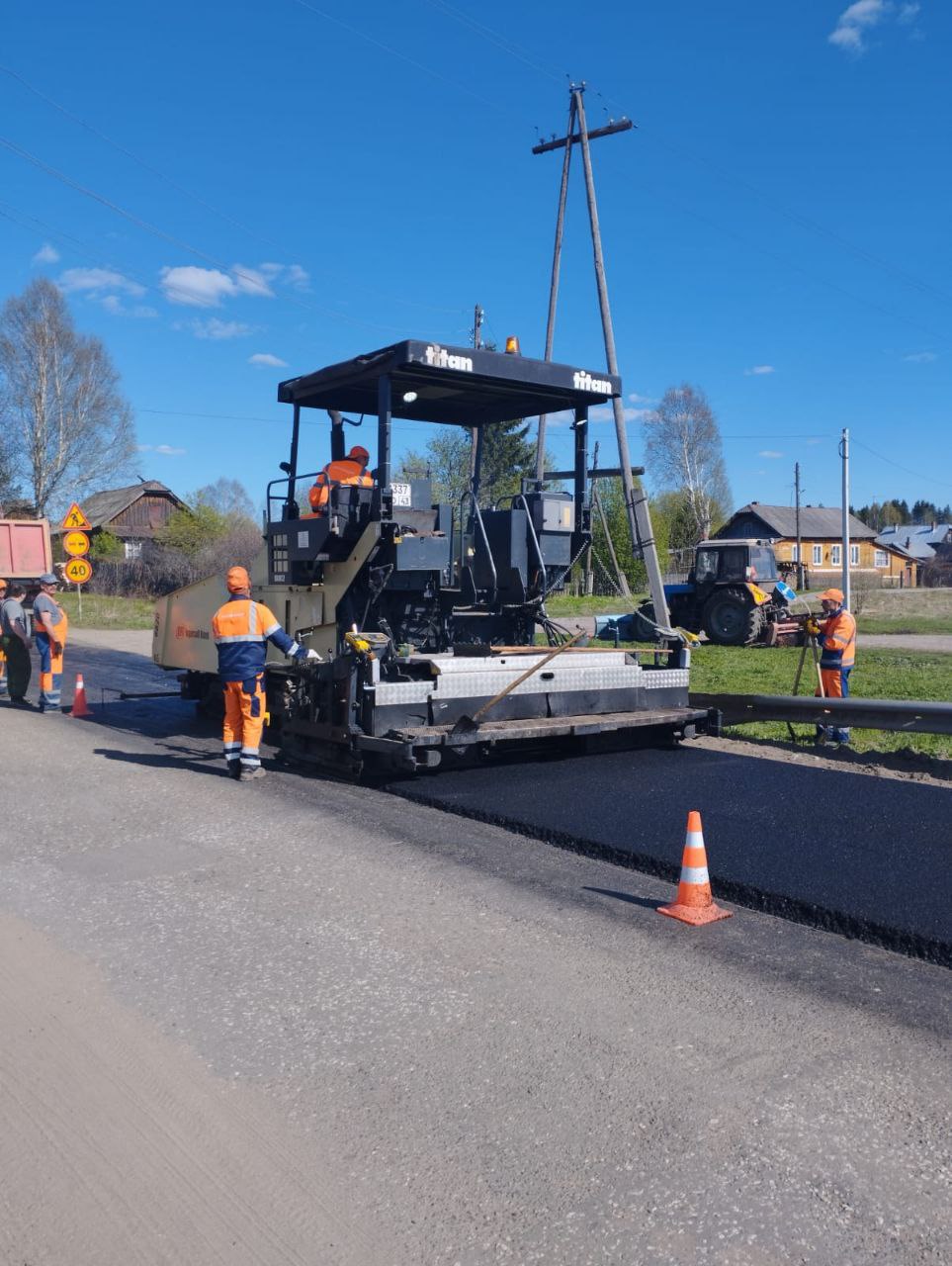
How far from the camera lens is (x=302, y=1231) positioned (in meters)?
2.62

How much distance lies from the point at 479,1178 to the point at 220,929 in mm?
2152

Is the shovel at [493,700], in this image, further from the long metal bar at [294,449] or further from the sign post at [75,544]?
the sign post at [75,544]

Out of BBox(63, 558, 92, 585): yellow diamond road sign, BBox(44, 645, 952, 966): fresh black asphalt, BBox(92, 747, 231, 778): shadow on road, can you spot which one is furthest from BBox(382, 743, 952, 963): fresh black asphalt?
BBox(63, 558, 92, 585): yellow diamond road sign

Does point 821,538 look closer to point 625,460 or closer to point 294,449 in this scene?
point 625,460

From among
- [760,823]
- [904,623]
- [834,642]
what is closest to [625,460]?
[834,642]

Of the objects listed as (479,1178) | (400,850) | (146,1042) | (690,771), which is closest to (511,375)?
(690,771)

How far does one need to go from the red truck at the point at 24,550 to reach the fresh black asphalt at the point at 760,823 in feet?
30.7

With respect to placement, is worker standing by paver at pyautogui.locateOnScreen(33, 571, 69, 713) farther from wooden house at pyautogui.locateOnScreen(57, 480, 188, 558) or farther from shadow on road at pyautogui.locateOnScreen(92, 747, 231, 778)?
wooden house at pyautogui.locateOnScreen(57, 480, 188, 558)

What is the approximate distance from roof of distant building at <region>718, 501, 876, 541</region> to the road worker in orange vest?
57304 mm

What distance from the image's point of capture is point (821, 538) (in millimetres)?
67562

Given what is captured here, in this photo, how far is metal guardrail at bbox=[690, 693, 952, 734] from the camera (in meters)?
8.20

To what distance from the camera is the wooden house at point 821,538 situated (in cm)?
6450

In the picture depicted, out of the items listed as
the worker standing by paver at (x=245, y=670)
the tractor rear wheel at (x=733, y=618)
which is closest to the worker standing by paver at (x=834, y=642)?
the worker standing by paver at (x=245, y=670)

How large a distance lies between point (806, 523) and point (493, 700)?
64400 millimetres
